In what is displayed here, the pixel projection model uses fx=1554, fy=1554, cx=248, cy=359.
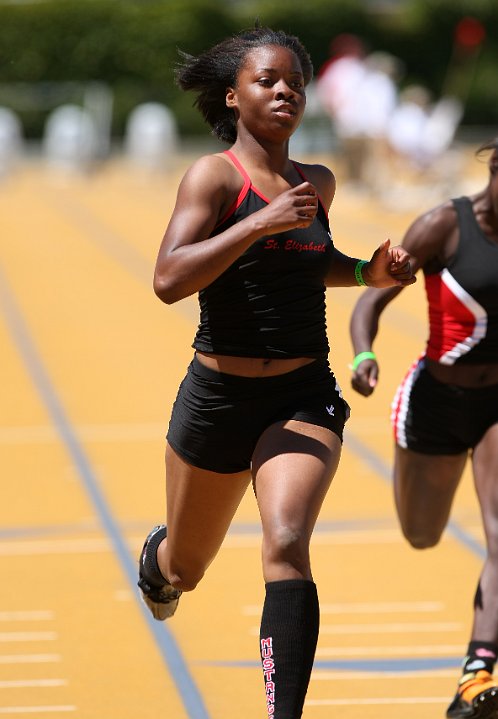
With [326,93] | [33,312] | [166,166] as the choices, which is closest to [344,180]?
[326,93]

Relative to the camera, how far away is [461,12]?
4062 cm

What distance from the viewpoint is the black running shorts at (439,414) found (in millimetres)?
5699

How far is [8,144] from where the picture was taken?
102ft

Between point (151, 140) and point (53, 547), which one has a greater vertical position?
point (151, 140)

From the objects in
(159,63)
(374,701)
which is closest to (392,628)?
(374,701)

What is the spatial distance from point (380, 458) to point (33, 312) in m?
6.40

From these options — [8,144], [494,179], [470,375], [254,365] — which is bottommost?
[254,365]

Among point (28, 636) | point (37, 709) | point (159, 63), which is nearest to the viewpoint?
point (37, 709)

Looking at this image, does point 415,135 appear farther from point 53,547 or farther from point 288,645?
point 288,645

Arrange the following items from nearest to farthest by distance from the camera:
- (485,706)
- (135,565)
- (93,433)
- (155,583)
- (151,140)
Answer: (485,706)
(155,583)
(135,565)
(93,433)
(151,140)

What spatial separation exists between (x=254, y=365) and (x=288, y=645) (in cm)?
88

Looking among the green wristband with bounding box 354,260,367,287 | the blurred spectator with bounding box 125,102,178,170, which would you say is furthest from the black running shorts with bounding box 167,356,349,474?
the blurred spectator with bounding box 125,102,178,170

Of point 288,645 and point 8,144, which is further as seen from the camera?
point 8,144

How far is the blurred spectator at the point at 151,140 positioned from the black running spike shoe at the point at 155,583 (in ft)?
87.7
